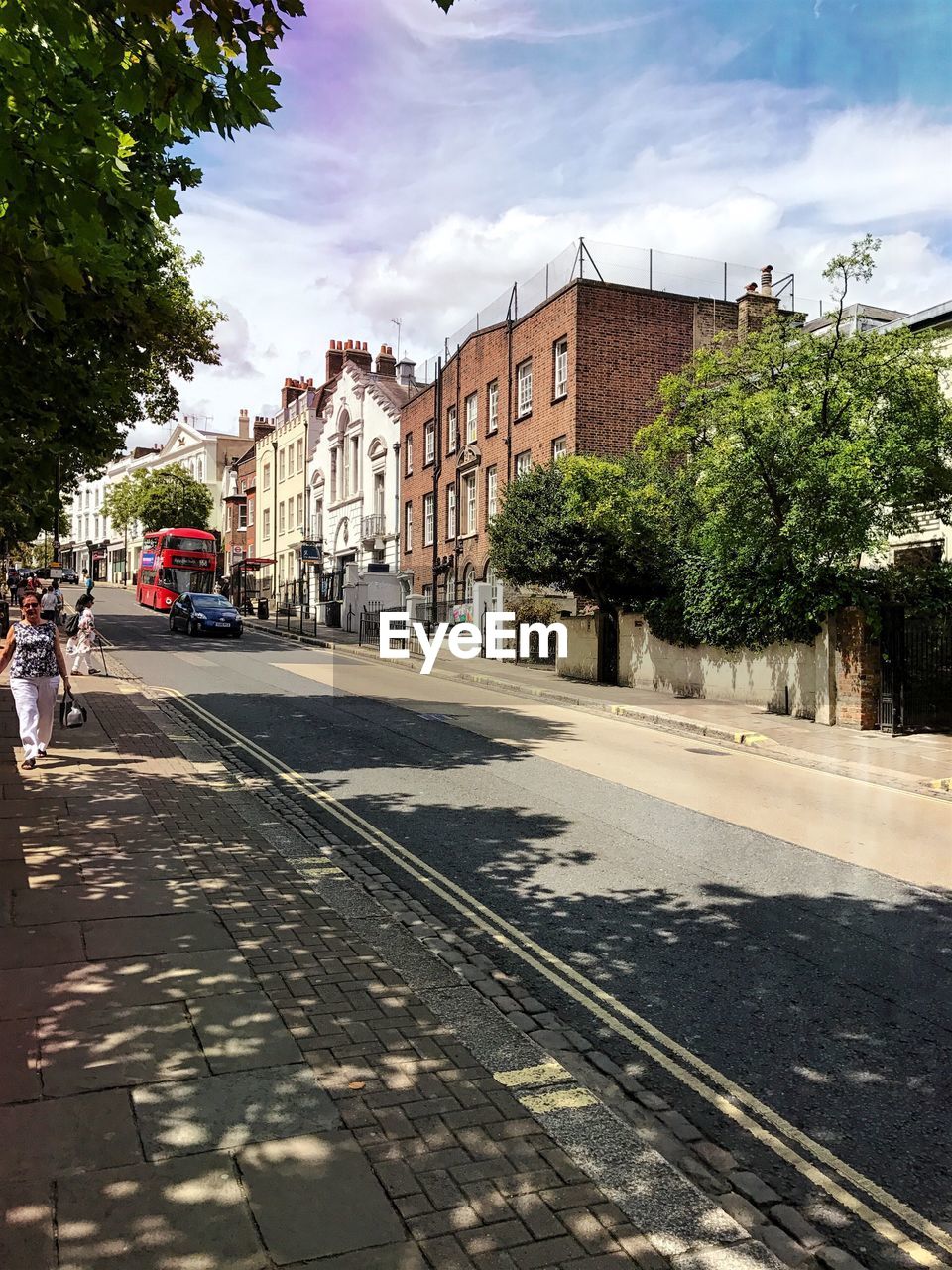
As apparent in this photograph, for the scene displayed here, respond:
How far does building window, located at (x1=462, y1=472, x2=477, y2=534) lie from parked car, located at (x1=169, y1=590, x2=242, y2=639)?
367 inches

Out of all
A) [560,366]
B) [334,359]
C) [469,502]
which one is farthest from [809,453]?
[334,359]

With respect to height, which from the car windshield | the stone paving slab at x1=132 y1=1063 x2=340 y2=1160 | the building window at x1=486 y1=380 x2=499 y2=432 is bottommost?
the stone paving slab at x1=132 y1=1063 x2=340 y2=1160

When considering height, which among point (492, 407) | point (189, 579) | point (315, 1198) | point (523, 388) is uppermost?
point (523, 388)

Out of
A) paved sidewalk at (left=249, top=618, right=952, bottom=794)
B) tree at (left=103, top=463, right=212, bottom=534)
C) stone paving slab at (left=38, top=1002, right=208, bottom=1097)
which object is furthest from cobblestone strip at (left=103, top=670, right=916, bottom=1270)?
tree at (left=103, top=463, right=212, bottom=534)

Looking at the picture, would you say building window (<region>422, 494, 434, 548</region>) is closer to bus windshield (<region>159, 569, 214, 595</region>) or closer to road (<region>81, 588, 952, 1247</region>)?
bus windshield (<region>159, 569, 214, 595</region>)

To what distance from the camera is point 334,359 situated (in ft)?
178

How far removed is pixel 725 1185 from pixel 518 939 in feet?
8.23

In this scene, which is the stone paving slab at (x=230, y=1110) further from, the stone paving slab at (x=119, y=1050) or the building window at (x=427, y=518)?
the building window at (x=427, y=518)

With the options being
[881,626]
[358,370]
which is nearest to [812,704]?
[881,626]

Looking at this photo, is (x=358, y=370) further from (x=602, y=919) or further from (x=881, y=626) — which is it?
(x=602, y=919)

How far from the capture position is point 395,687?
20.6 metres

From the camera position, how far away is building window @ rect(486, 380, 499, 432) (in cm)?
3444

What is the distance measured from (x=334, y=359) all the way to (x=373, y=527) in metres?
14.3

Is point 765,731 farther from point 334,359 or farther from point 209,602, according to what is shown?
point 334,359
